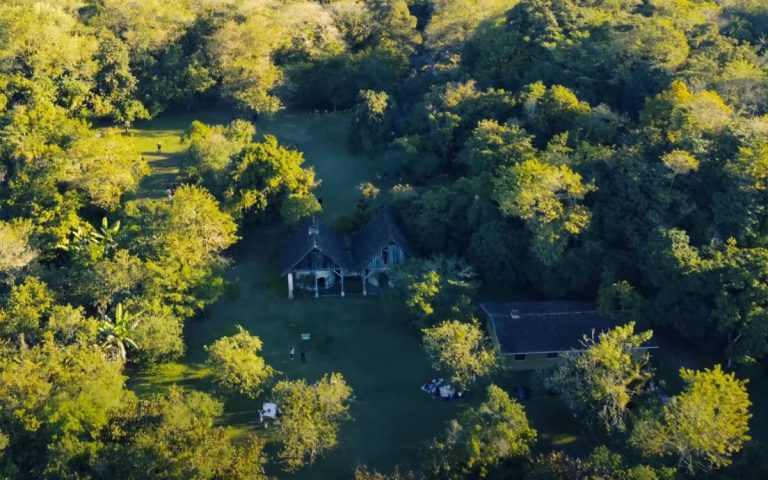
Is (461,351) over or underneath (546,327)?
over

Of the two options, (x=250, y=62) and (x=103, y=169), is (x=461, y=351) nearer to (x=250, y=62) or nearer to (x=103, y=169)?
(x=103, y=169)

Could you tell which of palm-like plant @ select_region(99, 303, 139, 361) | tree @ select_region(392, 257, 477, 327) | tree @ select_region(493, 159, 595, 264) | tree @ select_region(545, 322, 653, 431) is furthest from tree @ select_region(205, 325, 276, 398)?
tree @ select_region(493, 159, 595, 264)

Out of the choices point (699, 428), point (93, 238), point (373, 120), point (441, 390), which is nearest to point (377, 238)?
point (441, 390)

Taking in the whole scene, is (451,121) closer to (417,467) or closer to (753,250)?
(753,250)

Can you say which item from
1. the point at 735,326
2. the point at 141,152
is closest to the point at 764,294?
the point at 735,326

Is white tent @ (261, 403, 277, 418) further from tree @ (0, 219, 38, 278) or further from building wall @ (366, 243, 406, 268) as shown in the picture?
tree @ (0, 219, 38, 278)

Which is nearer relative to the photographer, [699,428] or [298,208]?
[699,428]

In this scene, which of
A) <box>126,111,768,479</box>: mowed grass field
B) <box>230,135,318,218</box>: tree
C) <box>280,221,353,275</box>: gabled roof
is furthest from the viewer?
<box>230,135,318,218</box>: tree
